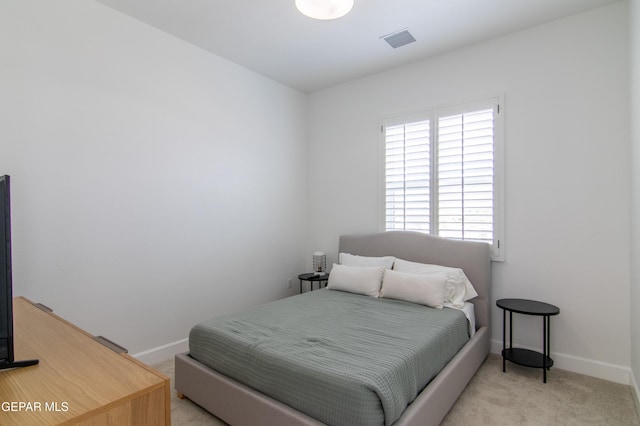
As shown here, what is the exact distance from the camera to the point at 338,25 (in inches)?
113

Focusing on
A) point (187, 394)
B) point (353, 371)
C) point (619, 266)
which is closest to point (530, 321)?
point (619, 266)

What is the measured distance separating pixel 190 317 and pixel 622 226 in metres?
3.79

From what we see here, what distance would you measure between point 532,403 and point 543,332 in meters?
0.71

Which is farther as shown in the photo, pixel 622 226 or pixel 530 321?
pixel 530 321

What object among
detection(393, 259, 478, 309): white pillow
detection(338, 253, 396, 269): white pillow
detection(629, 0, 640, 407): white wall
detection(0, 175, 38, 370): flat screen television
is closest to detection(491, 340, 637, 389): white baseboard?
detection(629, 0, 640, 407): white wall

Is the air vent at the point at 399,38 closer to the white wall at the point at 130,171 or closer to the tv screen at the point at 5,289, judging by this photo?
the white wall at the point at 130,171

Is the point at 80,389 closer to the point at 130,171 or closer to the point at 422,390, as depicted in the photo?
the point at 422,390

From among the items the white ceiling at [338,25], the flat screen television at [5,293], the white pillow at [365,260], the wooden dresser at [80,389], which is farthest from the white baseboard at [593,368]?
the flat screen television at [5,293]

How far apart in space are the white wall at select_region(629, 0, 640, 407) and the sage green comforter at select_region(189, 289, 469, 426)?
110 cm

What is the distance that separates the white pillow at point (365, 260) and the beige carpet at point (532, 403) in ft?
4.09

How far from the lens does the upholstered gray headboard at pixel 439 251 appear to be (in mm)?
3057

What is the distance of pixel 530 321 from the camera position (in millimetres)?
2951

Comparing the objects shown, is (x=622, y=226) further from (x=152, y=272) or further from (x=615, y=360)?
(x=152, y=272)

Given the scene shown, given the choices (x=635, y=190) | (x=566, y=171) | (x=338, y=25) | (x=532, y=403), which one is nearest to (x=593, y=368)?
(x=532, y=403)
